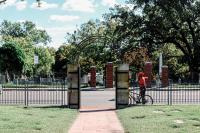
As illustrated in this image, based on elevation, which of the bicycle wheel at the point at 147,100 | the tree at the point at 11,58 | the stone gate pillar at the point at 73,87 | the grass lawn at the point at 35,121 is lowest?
the grass lawn at the point at 35,121

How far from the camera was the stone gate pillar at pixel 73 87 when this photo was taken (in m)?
24.0

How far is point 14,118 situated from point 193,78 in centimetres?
3196

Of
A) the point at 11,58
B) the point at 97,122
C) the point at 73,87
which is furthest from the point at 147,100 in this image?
the point at 11,58

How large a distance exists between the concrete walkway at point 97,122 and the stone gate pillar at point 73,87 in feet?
2.68

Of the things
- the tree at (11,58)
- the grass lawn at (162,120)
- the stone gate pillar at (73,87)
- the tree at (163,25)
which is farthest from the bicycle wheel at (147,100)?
the tree at (11,58)

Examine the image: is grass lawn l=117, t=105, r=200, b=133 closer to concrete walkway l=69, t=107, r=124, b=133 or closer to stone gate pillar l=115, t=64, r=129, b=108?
concrete walkway l=69, t=107, r=124, b=133

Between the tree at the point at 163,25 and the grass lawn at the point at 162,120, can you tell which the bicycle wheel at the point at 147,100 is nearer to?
the grass lawn at the point at 162,120

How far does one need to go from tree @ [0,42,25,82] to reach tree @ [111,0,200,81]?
39.0 ft

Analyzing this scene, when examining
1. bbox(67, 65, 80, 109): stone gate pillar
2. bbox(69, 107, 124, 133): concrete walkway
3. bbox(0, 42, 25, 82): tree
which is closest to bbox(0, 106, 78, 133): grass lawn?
bbox(69, 107, 124, 133): concrete walkway

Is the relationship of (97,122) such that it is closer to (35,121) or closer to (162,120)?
(162,120)

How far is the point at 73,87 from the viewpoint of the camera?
24469mm

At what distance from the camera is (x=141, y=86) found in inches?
1000

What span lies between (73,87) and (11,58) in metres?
38.7

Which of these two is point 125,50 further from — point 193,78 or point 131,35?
point 193,78
